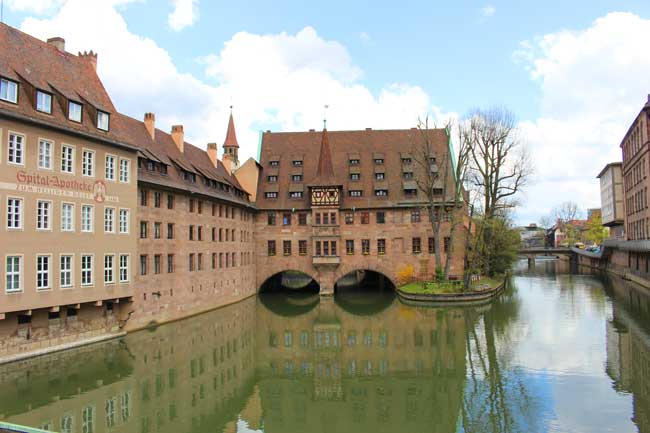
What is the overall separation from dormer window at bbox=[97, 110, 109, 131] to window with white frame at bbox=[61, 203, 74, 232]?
4.35 m

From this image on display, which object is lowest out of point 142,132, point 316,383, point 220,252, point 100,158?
point 316,383

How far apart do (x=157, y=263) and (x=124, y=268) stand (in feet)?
13.2

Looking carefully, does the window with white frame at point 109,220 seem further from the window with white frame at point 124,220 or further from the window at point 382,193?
the window at point 382,193

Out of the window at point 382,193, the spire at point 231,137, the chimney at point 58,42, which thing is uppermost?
the spire at point 231,137

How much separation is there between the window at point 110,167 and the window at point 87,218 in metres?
2.00

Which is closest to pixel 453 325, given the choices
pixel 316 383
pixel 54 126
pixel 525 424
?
pixel 316 383

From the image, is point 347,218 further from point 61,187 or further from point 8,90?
point 8,90

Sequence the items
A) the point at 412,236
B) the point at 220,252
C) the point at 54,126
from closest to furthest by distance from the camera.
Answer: the point at 54,126
the point at 220,252
the point at 412,236

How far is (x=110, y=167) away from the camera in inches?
1006

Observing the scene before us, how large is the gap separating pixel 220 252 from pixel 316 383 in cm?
2129

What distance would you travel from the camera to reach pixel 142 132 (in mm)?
33344

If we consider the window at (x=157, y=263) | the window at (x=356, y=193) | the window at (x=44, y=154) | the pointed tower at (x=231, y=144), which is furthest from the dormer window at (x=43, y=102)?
the pointed tower at (x=231, y=144)

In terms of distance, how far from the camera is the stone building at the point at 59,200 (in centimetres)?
2050

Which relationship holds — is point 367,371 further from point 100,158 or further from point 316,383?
point 100,158
